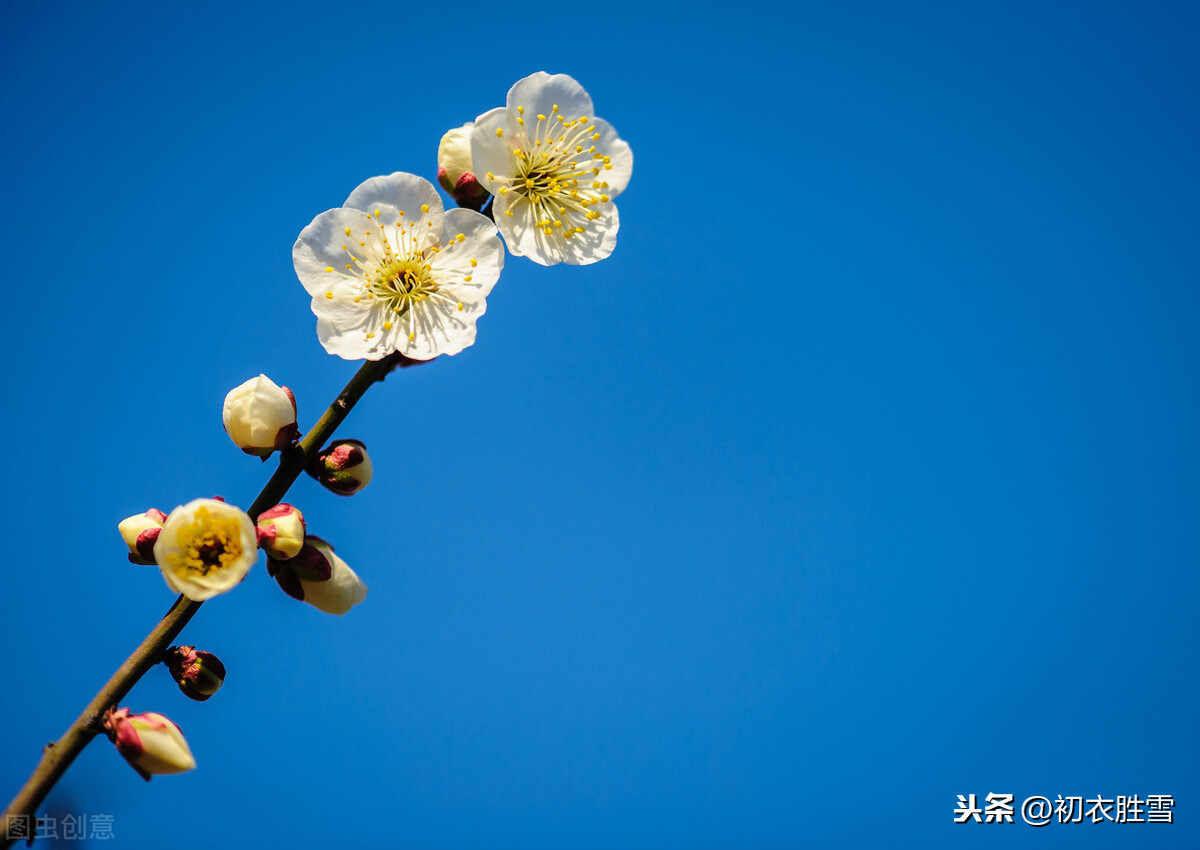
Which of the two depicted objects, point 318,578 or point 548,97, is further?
point 548,97

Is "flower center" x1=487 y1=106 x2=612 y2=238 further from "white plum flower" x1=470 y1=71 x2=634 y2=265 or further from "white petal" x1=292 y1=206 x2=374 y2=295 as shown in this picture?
"white petal" x1=292 y1=206 x2=374 y2=295

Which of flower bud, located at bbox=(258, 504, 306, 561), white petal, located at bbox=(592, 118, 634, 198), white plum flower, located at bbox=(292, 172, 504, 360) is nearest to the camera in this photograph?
flower bud, located at bbox=(258, 504, 306, 561)

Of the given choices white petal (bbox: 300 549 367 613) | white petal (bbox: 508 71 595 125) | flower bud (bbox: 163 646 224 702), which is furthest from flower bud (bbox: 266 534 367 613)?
white petal (bbox: 508 71 595 125)

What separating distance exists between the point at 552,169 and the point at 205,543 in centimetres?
62

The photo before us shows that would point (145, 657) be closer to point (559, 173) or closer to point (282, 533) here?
point (282, 533)

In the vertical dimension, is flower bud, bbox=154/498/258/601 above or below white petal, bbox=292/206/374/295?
below

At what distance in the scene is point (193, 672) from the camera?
84cm

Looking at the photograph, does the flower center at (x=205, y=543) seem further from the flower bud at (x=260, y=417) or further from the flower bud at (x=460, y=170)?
the flower bud at (x=460, y=170)

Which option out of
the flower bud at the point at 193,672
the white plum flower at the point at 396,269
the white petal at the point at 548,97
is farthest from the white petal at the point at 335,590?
the white petal at the point at 548,97

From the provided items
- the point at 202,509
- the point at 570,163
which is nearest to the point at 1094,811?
the point at 570,163

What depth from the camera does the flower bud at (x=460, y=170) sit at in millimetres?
985

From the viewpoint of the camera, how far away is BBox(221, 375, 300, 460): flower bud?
2.78 ft

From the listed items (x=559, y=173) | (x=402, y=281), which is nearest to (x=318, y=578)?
(x=402, y=281)

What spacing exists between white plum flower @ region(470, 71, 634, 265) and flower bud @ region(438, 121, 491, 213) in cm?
3
